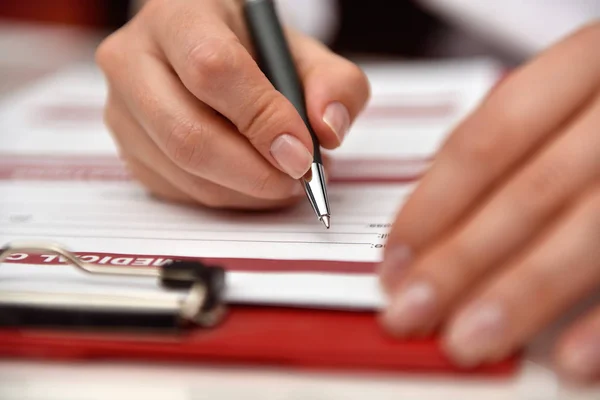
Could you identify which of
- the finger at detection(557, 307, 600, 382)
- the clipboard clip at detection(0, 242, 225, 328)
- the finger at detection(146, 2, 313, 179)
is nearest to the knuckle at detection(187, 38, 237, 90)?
the finger at detection(146, 2, 313, 179)

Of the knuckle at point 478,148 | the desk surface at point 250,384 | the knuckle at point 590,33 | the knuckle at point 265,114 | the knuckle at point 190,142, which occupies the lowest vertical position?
the desk surface at point 250,384

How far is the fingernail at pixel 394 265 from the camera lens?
296 millimetres

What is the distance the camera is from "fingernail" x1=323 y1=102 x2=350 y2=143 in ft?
1.33

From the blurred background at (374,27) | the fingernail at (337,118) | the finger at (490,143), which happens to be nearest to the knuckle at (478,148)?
the finger at (490,143)

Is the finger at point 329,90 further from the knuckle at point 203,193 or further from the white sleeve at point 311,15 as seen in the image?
the white sleeve at point 311,15

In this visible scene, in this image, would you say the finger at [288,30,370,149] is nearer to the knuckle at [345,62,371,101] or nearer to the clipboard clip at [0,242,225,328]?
the knuckle at [345,62,371,101]

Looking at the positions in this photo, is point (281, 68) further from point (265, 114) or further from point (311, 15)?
point (311, 15)

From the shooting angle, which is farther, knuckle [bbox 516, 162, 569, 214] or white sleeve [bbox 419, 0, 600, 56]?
white sleeve [bbox 419, 0, 600, 56]

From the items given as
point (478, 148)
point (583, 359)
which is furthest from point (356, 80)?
point (583, 359)

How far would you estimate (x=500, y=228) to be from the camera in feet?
0.95

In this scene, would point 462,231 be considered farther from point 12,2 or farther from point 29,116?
point 12,2

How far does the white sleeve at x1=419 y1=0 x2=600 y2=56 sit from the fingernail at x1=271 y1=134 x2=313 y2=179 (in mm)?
525

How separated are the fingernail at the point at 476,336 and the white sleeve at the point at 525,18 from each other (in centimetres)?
61

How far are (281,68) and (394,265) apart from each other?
0.18m
